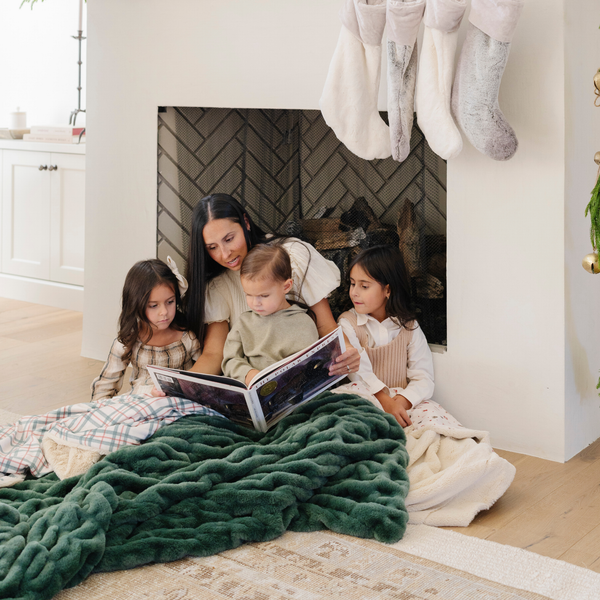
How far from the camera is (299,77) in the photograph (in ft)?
6.40

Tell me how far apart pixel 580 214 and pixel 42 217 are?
7.59ft

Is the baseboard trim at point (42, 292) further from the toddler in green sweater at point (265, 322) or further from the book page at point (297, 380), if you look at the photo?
the book page at point (297, 380)

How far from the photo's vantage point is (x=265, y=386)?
4.98 feet

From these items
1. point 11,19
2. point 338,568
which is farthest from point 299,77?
point 11,19

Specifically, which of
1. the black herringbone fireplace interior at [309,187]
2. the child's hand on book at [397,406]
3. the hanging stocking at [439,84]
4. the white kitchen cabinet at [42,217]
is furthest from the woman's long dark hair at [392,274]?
the white kitchen cabinet at [42,217]

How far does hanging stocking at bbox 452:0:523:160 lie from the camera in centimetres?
147

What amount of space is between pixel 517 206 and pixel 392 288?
1.20 ft

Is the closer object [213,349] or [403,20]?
[403,20]

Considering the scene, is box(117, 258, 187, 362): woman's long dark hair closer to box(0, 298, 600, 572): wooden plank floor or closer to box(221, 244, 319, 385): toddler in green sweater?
box(221, 244, 319, 385): toddler in green sweater

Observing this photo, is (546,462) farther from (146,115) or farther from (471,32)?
(146,115)

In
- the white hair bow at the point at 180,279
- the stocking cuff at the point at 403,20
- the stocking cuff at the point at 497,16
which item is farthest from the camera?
the white hair bow at the point at 180,279

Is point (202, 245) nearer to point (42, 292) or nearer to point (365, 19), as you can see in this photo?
point (365, 19)

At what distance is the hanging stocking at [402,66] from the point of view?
1561 mm

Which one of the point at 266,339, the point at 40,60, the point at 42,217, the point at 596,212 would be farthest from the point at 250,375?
the point at 40,60
